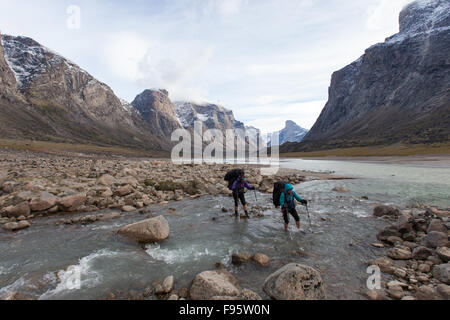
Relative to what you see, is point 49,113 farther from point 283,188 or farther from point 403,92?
point 403,92

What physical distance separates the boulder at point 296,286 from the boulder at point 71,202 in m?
12.1

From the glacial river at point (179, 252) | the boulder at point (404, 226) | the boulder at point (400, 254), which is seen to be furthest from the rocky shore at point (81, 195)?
the boulder at point (400, 254)

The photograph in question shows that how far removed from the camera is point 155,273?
673 centimetres

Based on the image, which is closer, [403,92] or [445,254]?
[445,254]

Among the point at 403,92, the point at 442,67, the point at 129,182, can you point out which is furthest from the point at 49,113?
the point at 442,67

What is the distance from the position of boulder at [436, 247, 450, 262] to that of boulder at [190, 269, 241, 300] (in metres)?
6.39

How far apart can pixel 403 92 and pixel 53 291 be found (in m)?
A: 237

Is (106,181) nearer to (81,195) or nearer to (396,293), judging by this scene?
(81,195)

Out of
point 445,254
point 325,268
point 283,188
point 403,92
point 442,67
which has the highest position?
point 442,67

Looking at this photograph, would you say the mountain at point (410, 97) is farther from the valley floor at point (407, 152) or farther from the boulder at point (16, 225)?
the boulder at point (16, 225)

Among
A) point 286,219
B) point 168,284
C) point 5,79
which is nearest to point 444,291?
point 286,219

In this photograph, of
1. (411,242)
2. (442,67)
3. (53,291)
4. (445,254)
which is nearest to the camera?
(53,291)

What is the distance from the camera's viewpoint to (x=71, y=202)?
12508mm

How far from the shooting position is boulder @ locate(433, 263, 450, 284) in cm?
570
